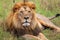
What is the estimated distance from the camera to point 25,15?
22.7 feet

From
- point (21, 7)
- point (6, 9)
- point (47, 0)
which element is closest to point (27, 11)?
point (21, 7)

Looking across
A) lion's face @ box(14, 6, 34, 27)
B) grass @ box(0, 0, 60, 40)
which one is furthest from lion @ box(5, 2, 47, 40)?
grass @ box(0, 0, 60, 40)

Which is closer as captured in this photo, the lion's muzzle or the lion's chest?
the lion's muzzle

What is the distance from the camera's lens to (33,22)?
7.18 m

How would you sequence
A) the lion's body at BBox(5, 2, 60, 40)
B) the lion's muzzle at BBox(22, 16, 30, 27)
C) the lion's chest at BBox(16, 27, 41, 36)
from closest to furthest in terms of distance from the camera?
the lion's muzzle at BBox(22, 16, 30, 27)
the lion's body at BBox(5, 2, 60, 40)
the lion's chest at BBox(16, 27, 41, 36)

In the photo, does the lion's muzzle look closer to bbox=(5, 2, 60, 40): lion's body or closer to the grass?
bbox=(5, 2, 60, 40): lion's body

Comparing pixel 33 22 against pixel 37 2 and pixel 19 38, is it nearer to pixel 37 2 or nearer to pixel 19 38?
pixel 19 38

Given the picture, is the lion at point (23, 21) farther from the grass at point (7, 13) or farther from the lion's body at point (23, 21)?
the grass at point (7, 13)

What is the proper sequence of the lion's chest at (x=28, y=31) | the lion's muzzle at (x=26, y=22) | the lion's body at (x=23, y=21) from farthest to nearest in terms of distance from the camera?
the lion's chest at (x=28, y=31)
the lion's body at (x=23, y=21)
the lion's muzzle at (x=26, y=22)

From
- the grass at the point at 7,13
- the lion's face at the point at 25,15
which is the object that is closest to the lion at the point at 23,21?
the lion's face at the point at 25,15

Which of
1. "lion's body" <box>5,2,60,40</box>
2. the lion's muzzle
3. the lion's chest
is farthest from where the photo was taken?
the lion's chest

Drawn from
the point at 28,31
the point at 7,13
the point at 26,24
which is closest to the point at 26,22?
the point at 26,24

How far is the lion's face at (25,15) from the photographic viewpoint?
6.87 metres

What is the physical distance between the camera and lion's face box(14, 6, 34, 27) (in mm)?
6871
